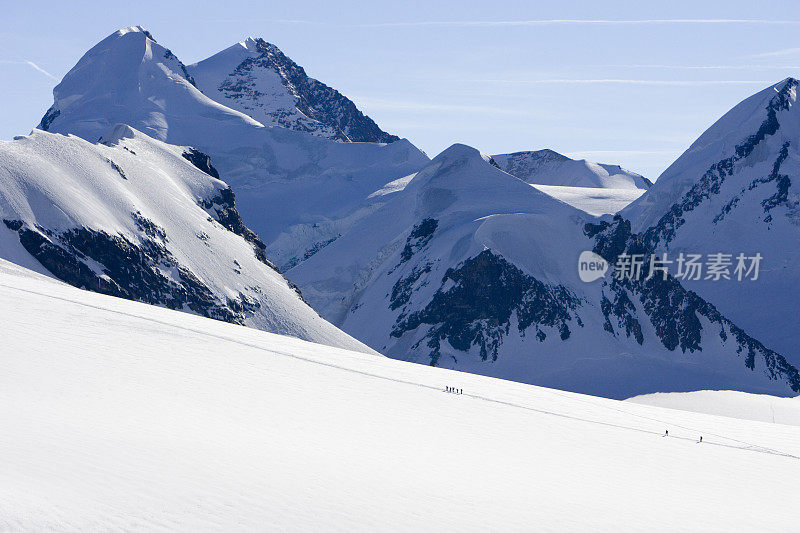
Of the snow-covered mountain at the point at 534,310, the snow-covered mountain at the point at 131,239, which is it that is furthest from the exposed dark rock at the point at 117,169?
the snow-covered mountain at the point at 534,310

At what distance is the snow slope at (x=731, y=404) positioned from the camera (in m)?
109

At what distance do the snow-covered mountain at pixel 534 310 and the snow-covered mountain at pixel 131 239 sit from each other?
24867 mm

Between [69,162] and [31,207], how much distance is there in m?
11.2

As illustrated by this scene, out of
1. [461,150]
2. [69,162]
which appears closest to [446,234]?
[461,150]

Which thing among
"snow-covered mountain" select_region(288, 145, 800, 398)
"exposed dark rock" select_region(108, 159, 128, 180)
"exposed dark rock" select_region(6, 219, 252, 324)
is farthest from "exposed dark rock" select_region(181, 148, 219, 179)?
"exposed dark rock" select_region(6, 219, 252, 324)

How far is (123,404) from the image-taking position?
96.5 feet

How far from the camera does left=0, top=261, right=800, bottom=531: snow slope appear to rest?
2072 centimetres

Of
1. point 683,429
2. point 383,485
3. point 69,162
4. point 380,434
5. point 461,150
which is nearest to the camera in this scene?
point 383,485

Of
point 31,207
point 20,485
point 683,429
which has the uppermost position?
point 31,207

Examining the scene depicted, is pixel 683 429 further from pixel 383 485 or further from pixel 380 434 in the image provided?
pixel 383 485

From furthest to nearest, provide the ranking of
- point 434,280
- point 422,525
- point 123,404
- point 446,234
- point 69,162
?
1. point 446,234
2. point 434,280
3. point 69,162
4. point 123,404
5. point 422,525

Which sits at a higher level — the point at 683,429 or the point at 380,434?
the point at 683,429

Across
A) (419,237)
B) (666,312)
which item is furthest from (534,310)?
(419,237)

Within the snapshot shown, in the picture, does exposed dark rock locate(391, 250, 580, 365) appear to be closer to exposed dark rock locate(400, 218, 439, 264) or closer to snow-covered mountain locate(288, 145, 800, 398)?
snow-covered mountain locate(288, 145, 800, 398)
